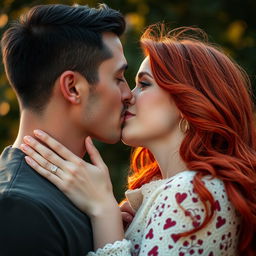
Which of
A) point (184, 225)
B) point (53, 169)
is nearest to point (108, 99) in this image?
point (53, 169)

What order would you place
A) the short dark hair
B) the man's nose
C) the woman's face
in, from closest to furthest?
the short dark hair < the woman's face < the man's nose

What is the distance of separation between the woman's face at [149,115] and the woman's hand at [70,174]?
36cm

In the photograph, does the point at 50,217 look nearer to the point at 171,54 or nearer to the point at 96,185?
the point at 96,185

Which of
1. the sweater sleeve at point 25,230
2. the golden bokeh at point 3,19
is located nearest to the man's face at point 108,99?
the sweater sleeve at point 25,230

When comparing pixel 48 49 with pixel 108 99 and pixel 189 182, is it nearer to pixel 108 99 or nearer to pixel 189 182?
pixel 108 99

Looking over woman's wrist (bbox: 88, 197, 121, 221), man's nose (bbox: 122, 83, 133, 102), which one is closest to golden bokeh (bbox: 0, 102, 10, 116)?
man's nose (bbox: 122, 83, 133, 102)

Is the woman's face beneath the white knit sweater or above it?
above

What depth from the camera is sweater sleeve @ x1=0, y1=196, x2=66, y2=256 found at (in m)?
2.87

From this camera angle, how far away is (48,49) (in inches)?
133

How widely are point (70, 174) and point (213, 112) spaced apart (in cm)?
79

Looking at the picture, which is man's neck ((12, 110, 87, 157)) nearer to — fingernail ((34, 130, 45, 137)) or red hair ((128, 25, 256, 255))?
fingernail ((34, 130, 45, 137))

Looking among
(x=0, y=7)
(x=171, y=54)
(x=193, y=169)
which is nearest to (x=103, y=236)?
(x=193, y=169)

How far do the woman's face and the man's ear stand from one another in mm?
373

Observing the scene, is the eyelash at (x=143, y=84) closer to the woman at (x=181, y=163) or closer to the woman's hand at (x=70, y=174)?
the woman at (x=181, y=163)
